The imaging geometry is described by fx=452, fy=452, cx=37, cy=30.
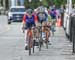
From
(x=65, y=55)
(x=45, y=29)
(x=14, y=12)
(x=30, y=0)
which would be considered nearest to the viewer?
(x=65, y=55)

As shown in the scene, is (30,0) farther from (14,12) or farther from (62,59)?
(62,59)

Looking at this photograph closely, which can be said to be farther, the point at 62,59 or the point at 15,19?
the point at 15,19

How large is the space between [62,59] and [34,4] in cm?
6786

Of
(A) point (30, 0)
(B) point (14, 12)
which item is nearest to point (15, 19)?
(B) point (14, 12)

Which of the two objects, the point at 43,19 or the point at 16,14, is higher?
the point at 43,19

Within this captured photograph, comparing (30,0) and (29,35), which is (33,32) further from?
(30,0)

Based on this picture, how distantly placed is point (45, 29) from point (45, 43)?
2.57 feet

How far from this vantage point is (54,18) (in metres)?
28.4

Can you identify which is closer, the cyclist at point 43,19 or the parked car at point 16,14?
the cyclist at point 43,19

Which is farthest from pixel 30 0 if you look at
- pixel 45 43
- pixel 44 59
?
pixel 44 59

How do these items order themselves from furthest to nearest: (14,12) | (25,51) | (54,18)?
(14,12), (54,18), (25,51)

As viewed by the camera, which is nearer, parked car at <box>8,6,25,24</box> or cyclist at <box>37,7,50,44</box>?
cyclist at <box>37,7,50,44</box>

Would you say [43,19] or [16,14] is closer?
[43,19]

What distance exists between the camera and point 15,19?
171ft
